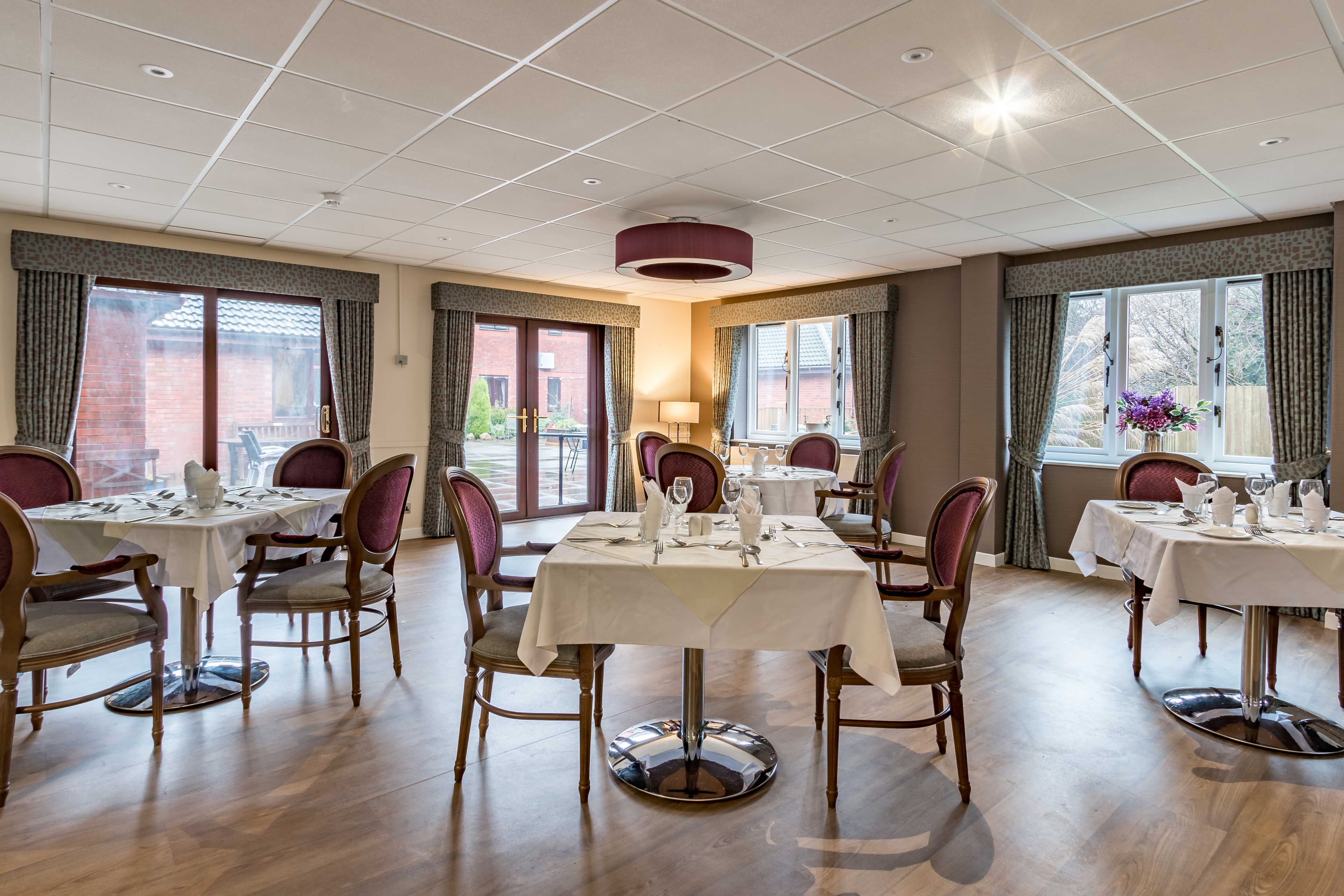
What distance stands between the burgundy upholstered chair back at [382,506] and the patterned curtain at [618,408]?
5013 mm

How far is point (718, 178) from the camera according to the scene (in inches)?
165

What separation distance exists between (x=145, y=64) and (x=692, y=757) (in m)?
3.34

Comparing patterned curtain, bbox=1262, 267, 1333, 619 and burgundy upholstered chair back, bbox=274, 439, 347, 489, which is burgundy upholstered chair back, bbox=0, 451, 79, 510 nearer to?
burgundy upholstered chair back, bbox=274, 439, 347, 489

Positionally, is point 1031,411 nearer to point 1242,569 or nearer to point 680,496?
point 1242,569

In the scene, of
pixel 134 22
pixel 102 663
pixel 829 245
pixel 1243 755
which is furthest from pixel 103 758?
pixel 829 245

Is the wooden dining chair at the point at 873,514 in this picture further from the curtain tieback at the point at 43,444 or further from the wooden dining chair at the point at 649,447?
the curtain tieback at the point at 43,444

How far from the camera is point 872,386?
7465 mm

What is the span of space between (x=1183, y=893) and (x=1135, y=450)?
4785 millimetres

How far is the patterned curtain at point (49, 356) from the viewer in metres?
5.31

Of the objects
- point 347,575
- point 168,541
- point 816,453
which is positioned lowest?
point 347,575

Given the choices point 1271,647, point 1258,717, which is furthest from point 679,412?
point 1258,717

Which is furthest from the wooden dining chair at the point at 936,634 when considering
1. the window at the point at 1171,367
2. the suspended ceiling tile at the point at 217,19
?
the window at the point at 1171,367

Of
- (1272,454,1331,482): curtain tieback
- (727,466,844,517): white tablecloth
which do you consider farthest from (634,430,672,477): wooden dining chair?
(1272,454,1331,482): curtain tieback

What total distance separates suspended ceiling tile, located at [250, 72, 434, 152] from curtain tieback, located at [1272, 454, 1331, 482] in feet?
18.8
